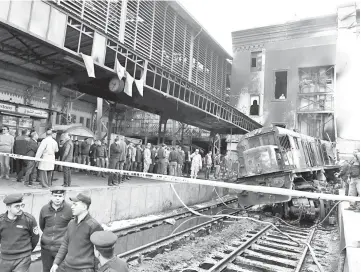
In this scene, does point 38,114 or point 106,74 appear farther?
point 106,74

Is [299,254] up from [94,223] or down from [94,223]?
down

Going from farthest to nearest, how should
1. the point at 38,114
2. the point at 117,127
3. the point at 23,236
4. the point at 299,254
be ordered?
the point at 117,127 → the point at 38,114 → the point at 299,254 → the point at 23,236

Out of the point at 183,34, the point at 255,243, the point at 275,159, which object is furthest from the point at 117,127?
the point at 255,243

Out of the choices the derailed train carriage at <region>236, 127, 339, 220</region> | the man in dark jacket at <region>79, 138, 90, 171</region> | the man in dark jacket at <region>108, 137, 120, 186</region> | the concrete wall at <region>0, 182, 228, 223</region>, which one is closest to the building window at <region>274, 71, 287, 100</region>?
the derailed train carriage at <region>236, 127, 339, 220</region>

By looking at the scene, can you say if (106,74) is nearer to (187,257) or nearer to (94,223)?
(187,257)

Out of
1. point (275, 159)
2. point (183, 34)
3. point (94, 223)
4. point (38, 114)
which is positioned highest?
point (183, 34)

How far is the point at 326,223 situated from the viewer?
37.0ft

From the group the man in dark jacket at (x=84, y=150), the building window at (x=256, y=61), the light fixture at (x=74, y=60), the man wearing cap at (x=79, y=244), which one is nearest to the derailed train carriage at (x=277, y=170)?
the man in dark jacket at (x=84, y=150)

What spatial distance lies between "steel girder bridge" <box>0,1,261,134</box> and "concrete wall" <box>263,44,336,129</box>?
13077mm

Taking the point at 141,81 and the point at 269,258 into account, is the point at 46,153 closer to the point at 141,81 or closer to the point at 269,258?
the point at 141,81

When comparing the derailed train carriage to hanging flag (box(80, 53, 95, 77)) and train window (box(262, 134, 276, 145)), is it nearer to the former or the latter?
train window (box(262, 134, 276, 145))

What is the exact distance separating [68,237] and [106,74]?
899cm

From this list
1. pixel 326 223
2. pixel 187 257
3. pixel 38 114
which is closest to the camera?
pixel 187 257

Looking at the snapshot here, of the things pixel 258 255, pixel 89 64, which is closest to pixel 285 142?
pixel 258 255
